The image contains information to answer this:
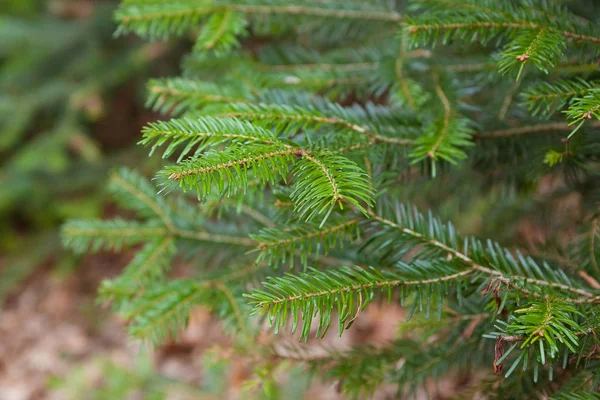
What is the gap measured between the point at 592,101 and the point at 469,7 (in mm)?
316

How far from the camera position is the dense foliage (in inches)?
30.0

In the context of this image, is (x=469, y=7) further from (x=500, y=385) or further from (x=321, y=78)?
(x=500, y=385)

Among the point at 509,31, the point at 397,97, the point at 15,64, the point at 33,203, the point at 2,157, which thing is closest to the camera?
the point at 509,31

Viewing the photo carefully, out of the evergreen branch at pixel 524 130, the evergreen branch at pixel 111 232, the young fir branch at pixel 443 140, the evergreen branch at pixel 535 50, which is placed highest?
the evergreen branch at pixel 535 50

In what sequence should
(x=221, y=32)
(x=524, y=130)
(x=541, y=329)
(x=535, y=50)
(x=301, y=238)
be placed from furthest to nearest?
(x=221, y=32) → (x=524, y=130) → (x=301, y=238) → (x=535, y=50) → (x=541, y=329)

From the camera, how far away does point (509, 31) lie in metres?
0.89

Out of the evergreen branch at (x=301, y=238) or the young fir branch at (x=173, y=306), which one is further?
the young fir branch at (x=173, y=306)

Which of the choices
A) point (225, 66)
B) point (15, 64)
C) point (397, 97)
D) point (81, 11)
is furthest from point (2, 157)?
point (397, 97)

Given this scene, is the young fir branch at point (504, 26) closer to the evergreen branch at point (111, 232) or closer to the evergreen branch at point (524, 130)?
the evergreen branch at point (524, 130)

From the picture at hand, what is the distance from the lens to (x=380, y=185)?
95 centimetres

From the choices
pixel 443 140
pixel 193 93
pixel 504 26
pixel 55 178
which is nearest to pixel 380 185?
pixel 443 140

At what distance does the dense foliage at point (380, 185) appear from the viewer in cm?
76

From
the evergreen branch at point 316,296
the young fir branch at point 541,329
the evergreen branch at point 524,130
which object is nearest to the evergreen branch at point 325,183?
the evergreen branch at point 316,296

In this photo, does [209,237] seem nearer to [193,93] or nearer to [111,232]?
[111,232]
